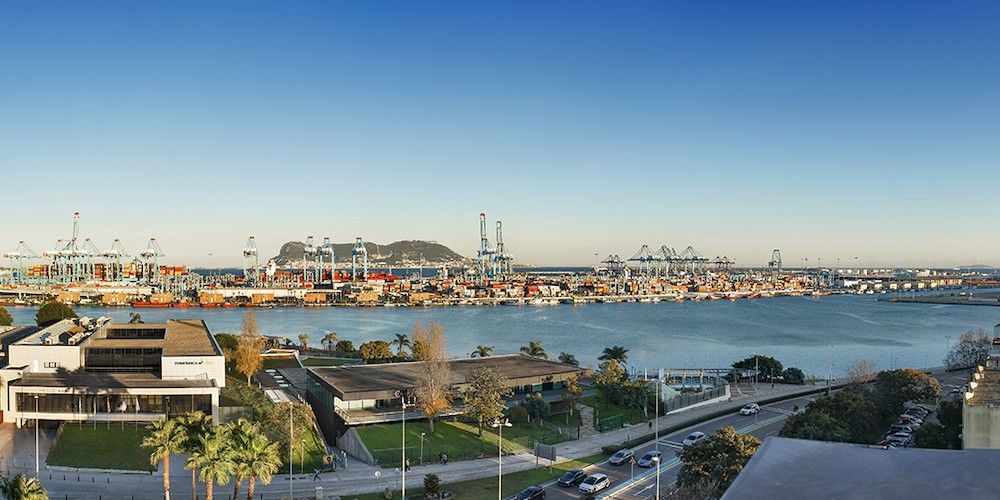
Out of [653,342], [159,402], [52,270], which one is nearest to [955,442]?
[159,402]

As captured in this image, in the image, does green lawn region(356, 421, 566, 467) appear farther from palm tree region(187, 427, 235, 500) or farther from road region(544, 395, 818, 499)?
A: palm tree region(187, 427, 235, 500)

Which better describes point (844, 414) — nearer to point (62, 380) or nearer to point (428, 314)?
point (62, 380)

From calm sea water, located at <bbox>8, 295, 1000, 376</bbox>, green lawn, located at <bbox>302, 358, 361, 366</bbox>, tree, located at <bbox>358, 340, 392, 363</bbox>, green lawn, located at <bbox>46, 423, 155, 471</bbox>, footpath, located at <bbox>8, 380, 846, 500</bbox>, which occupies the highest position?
tree, located at <bbox>358, 340, 392, 363</bbox>

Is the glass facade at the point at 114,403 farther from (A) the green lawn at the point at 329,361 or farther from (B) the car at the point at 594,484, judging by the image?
(A) the green lawn at the point at 329,361

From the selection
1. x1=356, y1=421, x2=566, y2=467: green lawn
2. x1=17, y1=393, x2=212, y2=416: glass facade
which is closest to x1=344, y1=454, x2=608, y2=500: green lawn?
x1=356, y1=421, x2=566, y2=467: green lawn

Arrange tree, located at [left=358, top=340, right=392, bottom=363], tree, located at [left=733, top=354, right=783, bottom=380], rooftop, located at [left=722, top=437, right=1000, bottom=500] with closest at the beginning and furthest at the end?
rooftop, located at [left=722, top=437, right=1000, bottom=500] < tree, located at [left=733, top=354, right=783, bottom=380] < tree, located at [left=358, top=340, right=392, bottom=363]

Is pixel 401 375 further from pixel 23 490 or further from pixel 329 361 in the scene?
pixel 23 490

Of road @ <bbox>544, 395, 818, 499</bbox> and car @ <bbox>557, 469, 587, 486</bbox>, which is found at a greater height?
car @ <bbox>557, 469, 587, 486</bbox>

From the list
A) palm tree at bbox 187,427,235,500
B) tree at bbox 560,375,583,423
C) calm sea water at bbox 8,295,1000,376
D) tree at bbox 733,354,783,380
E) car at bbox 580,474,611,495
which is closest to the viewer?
palm tree at bbox 187,427,235,500
